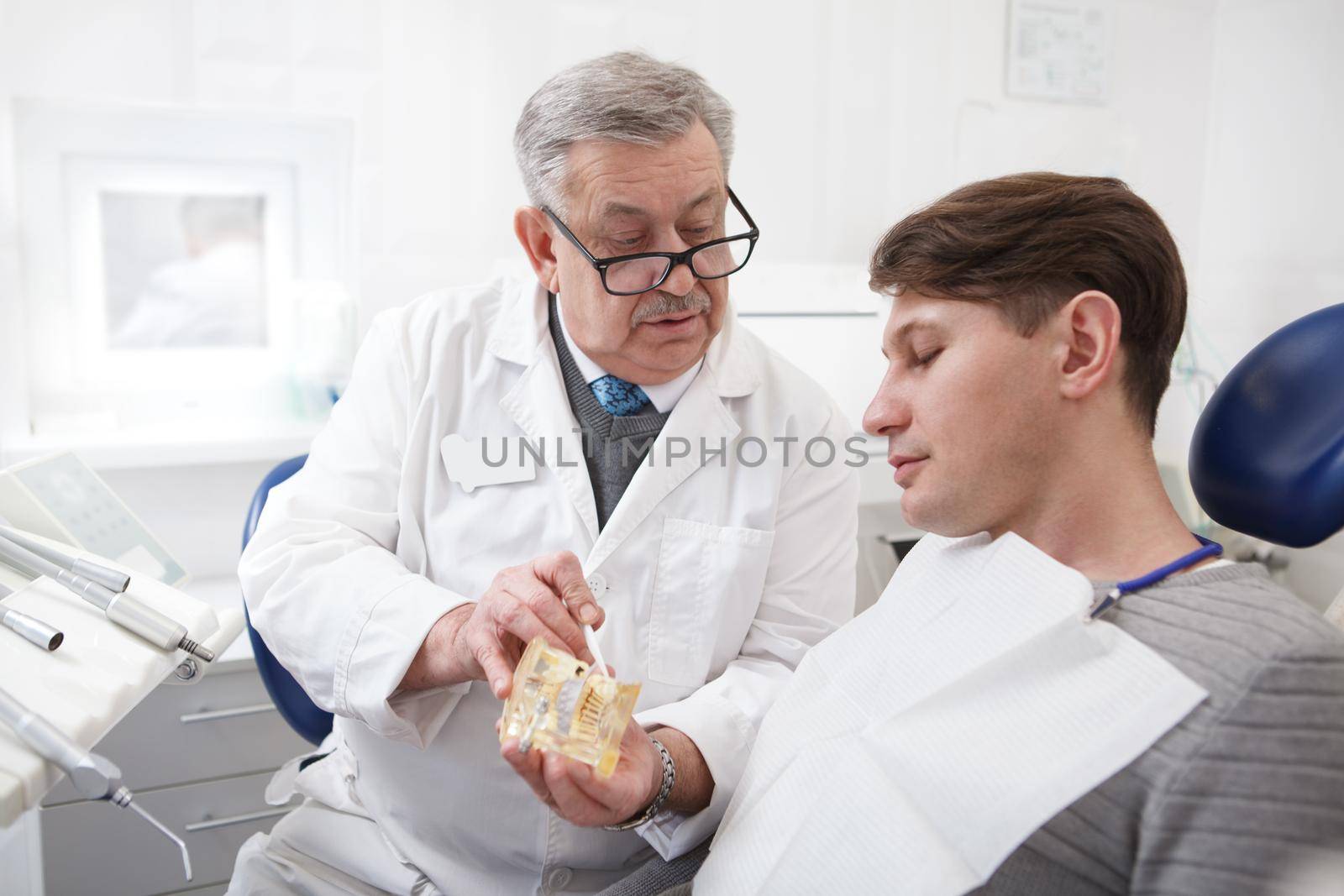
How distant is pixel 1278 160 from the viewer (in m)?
2.94

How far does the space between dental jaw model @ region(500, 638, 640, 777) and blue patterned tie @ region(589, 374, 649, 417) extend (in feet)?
1.90

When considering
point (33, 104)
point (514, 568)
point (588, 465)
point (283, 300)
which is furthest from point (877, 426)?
point (33, 104)

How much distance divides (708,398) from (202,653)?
765mm

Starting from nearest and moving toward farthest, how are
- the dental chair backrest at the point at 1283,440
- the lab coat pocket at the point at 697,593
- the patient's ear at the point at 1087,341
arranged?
the patient's ear at the point at 1087,341
the dental chair backrest at the point at 1283,440
the lab coat pocket at the point at 697,593

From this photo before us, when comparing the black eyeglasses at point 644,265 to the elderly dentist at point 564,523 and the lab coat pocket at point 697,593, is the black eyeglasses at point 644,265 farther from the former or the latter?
the lab coat pocket at point 697,593

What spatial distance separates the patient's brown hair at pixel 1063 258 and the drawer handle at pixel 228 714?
160 centimetres

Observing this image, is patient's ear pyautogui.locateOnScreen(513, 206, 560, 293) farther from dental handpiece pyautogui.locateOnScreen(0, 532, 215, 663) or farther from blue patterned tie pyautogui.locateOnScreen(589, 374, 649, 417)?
dental handpiece pyautogui.locateOnScreen(0, 532, 215, 663)

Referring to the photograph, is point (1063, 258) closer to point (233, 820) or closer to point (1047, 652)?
point (1047, 652)

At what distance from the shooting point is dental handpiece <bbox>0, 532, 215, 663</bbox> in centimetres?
106

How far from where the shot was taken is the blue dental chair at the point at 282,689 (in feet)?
5.23

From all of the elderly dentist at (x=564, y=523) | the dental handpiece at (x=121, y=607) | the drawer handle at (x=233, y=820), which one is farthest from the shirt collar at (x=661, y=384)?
the drawer handle at (x=233, y=820)

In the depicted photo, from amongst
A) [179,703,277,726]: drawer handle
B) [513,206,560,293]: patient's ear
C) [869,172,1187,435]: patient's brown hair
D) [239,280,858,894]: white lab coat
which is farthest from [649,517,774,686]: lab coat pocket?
[179,703,277,726]: drawer handle

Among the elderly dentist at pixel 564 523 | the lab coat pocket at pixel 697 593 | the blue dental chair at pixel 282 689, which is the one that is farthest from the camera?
the blue dental chair at pixel 282 689

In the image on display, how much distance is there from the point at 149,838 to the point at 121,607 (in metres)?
1.11
